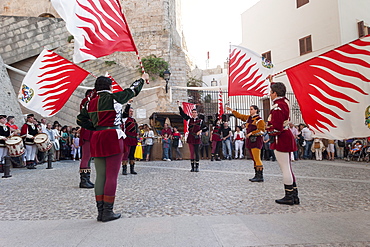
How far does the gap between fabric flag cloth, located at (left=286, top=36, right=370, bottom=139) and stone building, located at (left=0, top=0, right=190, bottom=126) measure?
1191cm

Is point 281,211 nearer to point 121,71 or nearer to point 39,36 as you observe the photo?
point 121,71

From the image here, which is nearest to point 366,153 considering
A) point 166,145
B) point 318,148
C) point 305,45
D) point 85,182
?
point 318,148

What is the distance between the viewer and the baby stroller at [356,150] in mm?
Answer: 11789

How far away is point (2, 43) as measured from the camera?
1617cm

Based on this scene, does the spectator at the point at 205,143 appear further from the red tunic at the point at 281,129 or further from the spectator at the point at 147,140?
the red tunic at the point at 281,129

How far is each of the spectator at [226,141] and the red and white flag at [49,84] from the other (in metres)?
8.33

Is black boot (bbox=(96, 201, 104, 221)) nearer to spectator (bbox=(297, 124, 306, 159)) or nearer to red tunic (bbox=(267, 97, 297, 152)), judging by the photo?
red tunic (bbox=(267, 97, 297, 152))

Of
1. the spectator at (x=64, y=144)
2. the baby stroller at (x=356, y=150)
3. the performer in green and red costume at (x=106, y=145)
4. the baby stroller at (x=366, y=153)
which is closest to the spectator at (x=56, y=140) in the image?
the spectator at (x=64, y=144)

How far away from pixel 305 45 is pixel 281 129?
1719cm

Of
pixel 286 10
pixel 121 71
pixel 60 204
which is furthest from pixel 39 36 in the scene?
pixel 286 10

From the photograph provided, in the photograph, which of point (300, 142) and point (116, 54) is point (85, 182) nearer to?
point (300, 142)

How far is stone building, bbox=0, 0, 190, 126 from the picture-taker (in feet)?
53.9

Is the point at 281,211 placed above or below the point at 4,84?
below

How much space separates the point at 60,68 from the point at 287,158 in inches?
207
